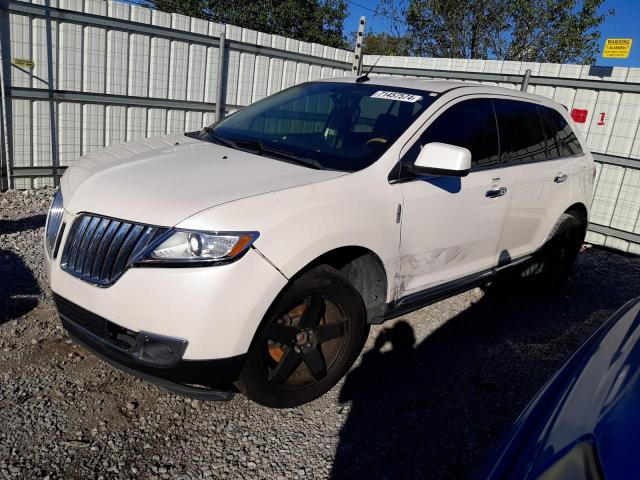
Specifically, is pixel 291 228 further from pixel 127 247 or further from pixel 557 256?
pixel 557 256

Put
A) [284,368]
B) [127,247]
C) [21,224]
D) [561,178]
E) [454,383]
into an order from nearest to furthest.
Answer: [127,247] < [284,368] < [454,383] < [561,178] < [21,224]

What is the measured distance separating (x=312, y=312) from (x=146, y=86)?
5.55 meters

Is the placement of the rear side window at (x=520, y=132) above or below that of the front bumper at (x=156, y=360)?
above

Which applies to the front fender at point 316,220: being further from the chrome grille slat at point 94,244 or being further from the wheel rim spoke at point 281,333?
the chrome grille slat at point 94,244

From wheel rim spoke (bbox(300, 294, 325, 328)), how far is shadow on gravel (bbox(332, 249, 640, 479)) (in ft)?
1.91

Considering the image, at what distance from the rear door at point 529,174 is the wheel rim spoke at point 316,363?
1.82 meters

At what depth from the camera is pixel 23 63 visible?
6137 mm

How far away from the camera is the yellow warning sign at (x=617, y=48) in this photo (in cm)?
717

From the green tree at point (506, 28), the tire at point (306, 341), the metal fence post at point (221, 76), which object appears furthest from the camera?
the green tree at point (506, 28)

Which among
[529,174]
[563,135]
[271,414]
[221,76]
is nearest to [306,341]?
[271,414]

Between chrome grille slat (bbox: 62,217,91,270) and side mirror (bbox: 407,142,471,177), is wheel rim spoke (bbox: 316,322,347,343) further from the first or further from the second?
chrome grille slat (bbox: 62,217,91,270)

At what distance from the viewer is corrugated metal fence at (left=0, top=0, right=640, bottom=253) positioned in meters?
6.25

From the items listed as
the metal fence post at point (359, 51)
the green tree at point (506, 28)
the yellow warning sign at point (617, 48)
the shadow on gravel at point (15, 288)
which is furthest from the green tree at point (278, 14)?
the shadow on gravel at point (15, 288)

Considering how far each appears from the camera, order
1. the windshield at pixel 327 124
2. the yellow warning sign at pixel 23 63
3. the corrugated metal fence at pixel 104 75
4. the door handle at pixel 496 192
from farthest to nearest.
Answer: the corrugated metal fence at pixel 104 75
the yellow warning sign at pixel 23 63
the door handle at pixel 496 192
the windshield at pixel 327 124
